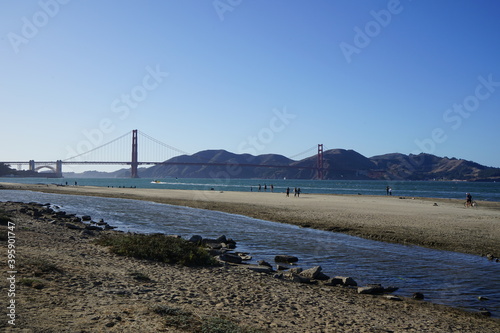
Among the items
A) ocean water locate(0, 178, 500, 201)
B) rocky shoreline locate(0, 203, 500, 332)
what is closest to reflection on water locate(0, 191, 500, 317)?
rocky shoreline locate(0, 203, 500, 332)

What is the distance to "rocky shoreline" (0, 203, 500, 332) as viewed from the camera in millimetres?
5507

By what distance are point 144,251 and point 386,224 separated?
13350 mm

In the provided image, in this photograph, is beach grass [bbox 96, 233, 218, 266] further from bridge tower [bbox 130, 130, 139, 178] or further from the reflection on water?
bridge tower [bbox 130, 130, 139, 178]

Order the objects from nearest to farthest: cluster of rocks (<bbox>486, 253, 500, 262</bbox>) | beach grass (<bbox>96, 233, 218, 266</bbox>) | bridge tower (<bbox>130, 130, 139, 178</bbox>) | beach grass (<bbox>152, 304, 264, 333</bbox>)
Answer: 1. beach grass (<bbox>152, 304, 264, 333</bbox>)
2. beach grass (<bbox>96, 233, 218, 266</bbox>)
3. cluster of rocks (<bbox>486, 253, 500, 262</bbox>)
4. bridge tower (<bbox>130, 130, 139, 178</bbox>)

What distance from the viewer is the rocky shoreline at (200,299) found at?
5.51 meters

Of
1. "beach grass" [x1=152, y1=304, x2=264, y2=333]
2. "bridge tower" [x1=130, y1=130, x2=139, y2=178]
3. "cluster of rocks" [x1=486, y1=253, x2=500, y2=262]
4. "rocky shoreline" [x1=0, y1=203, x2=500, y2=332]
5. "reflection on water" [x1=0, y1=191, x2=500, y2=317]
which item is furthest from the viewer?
"bridge tower" [x1=130, y1=130, x2=139, y2=178]

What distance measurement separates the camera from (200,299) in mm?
6969

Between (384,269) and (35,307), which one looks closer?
(35,307)

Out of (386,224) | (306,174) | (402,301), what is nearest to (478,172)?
(306,174)

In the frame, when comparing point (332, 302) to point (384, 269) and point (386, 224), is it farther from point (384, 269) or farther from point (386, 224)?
point (386, 224)

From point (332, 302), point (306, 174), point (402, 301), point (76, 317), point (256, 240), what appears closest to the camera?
point (76, 317)

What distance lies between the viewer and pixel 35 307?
5.47 m

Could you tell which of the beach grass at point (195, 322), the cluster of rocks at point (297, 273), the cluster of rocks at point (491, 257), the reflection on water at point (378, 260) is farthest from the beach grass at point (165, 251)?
the cluster of rocks at point (491, 257)

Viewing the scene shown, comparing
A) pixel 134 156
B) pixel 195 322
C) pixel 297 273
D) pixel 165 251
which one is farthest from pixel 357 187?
pixel 195 322
